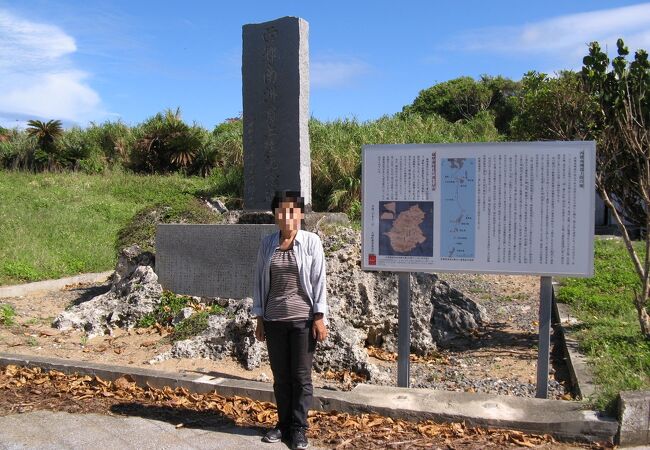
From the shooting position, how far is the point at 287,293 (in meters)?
3.79

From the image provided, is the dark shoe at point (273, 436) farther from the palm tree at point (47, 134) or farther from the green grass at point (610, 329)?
the palm tree at point (47, 134)

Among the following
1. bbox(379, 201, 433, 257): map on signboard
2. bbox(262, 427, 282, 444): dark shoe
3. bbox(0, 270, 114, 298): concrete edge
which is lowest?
bbox(262, 427, 282, 444): dark shoe

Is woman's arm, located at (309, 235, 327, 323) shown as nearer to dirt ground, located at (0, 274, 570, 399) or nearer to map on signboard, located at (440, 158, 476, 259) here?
map on signboard, located at (440, 158, 476, 259)

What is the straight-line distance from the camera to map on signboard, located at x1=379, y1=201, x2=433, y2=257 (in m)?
4.56

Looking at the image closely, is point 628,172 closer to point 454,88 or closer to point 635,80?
point 635,80

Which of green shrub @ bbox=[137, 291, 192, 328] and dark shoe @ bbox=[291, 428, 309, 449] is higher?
green shrub @ bbox=[137, 291, 192, 328]

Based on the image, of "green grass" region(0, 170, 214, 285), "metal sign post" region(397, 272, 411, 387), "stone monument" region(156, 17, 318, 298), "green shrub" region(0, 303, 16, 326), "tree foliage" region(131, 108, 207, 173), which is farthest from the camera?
"tree foliage" region(131, 108, 207, 173)

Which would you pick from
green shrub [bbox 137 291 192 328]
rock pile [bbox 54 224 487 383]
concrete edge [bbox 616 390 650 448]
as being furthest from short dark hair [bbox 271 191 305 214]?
green shrub [bbox 137 291 192 328]

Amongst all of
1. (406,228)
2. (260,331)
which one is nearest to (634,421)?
(406,228)

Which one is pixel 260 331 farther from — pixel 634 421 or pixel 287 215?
pixel 634 421

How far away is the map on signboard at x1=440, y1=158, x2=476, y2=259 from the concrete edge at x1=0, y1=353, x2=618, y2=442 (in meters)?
1.00

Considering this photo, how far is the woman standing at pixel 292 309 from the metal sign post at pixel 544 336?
1.65 meters

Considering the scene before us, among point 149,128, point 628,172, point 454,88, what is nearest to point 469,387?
point 628,172

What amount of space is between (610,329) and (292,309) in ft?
12.2
